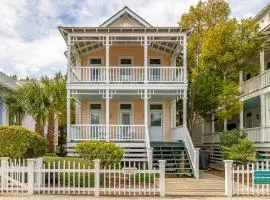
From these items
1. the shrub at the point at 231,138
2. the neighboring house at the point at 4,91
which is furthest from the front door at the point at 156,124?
the neighboring house at the point at 4,91

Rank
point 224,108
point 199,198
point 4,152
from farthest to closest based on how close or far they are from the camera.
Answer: point 224,108, point 4,152, point 199,198

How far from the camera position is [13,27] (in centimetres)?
2566

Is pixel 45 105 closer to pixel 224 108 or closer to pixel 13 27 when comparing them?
pixel 13 27

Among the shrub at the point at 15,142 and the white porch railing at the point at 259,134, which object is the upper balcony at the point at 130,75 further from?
the shrub at the point at 15,142

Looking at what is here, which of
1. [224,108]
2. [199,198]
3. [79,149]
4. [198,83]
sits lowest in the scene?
[199,198]

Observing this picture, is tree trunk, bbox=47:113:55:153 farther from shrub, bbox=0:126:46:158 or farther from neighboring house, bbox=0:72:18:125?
shrub, bbox=0:126:46:158

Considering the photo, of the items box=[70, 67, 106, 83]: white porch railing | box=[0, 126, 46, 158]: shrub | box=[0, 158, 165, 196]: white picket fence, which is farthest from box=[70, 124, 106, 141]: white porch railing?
box=[0, 158, 165, 196]: white picket fence

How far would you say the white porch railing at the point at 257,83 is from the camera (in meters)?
22.7

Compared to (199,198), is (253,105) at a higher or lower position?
higher

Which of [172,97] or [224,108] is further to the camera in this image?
[172,97]

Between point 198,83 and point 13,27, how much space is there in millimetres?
12038

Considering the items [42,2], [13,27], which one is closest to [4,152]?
[42,2]

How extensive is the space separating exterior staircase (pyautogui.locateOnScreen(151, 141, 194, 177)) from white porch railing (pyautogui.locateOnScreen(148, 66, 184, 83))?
3.71 m

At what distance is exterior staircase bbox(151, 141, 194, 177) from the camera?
20859 mm
